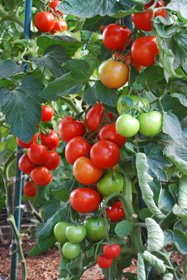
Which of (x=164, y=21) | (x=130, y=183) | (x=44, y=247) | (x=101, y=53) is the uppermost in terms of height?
(x=164, y=21)

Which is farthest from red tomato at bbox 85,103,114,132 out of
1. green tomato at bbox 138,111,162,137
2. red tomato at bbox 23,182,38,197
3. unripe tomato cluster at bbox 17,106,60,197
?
red tomato at bbox 23,182,38,197

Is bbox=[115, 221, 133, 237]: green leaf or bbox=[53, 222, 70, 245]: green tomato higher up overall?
bbox=[115, 221, 133, 237]: green leaf

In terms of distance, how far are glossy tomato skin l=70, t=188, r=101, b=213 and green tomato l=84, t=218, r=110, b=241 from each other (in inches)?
1.0

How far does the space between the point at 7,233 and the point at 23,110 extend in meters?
1.52

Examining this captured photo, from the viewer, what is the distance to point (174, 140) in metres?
0.77

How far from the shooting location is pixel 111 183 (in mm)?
856

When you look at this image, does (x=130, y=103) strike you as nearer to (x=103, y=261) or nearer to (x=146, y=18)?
(x=146, y=18)

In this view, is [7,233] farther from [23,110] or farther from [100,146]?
[100,146]

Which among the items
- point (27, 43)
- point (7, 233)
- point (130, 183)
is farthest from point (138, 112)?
point (7, 233)

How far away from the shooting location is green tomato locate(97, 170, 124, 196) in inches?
33.7

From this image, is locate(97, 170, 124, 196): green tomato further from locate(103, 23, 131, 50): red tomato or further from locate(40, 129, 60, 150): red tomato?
locate(40, 129, 60, 150): red tomato

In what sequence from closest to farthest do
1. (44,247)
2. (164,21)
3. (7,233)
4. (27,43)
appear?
(164,21) → (44,247) → (27,43) → (7,233)

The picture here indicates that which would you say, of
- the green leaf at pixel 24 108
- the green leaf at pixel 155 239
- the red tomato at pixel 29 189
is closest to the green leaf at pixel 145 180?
the green leaf at pixel 155 239

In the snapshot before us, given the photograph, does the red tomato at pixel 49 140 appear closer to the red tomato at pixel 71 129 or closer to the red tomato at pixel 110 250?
the red tomato at pixel 71 129
